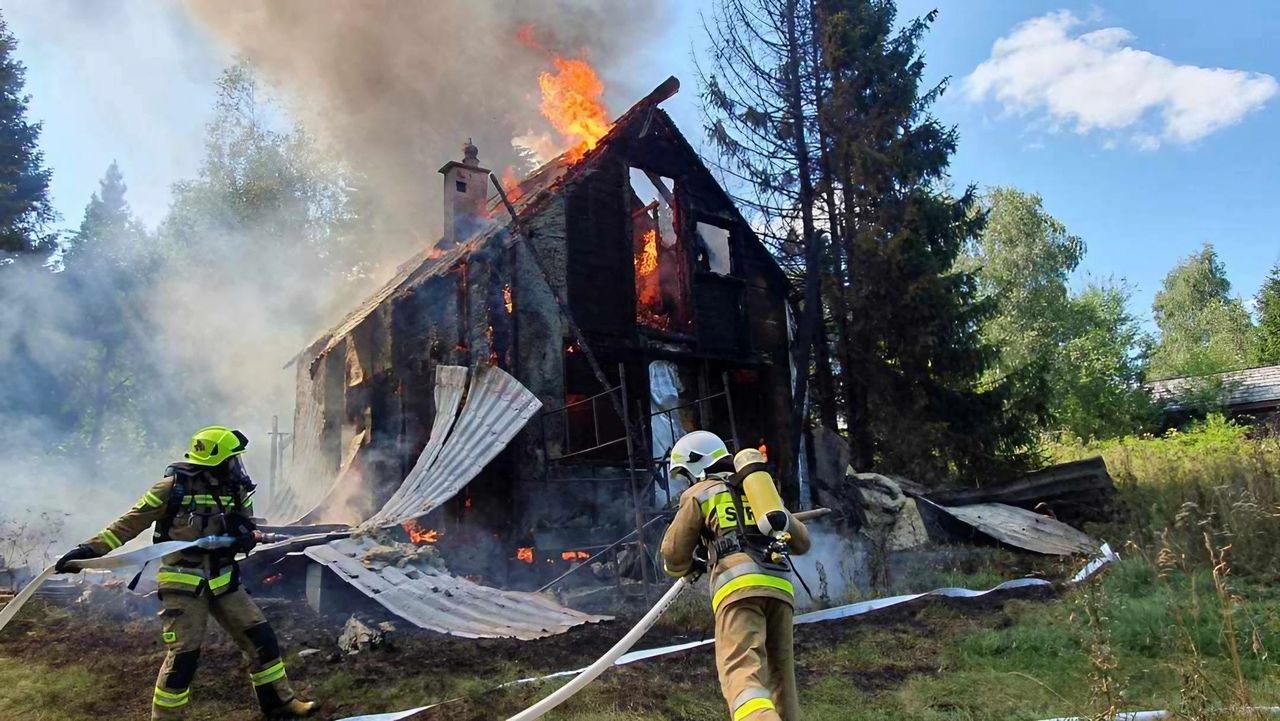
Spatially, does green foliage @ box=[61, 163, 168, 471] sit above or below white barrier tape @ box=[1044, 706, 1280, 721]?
above

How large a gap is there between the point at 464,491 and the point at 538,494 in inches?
38.9

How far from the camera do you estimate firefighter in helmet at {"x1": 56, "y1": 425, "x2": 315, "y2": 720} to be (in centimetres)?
446

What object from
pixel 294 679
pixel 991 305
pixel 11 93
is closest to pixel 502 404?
pixel 294 679

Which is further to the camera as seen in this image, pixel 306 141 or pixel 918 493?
pixel 306 141

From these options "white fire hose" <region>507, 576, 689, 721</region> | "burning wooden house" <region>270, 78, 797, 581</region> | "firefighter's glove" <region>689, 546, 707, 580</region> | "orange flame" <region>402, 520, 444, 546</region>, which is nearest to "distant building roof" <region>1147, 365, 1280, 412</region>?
"burning wooden house" <region>270, 78, 797, 581</region>

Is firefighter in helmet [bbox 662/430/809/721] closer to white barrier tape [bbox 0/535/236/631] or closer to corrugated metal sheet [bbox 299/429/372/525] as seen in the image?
white barrier tape [bbox 0/535/236/631]

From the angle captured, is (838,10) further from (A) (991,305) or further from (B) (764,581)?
(B) (764,581)

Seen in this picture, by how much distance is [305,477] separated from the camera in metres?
14.7

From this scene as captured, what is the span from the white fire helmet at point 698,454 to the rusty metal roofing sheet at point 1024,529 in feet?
25.6

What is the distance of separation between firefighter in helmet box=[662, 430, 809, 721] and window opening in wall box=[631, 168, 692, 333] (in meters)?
8.67

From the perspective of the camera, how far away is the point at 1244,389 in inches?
1091

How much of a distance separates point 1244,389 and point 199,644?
3358cm

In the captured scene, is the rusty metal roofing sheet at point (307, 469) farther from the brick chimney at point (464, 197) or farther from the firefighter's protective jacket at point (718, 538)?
the firefighter's protective jacket at point (718, 538)

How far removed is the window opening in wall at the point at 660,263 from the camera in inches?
511
